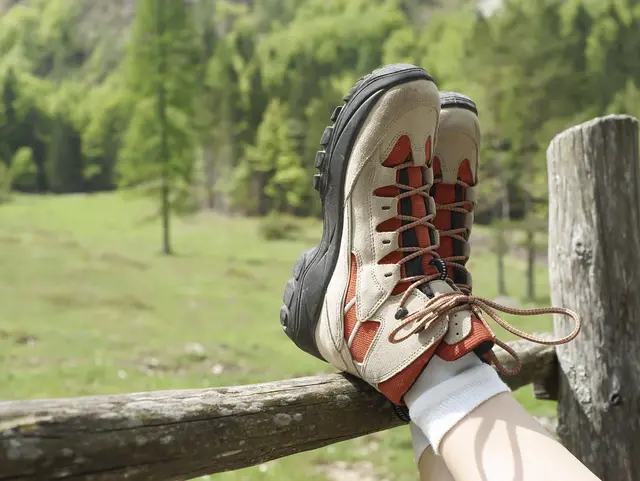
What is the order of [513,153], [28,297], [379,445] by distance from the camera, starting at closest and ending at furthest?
[379,445]
[28,297]
[513,153]

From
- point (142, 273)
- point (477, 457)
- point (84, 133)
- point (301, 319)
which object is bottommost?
point (142, 273)

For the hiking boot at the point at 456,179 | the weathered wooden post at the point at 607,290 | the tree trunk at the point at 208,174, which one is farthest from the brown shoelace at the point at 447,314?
the tree trunk at the point at 208,174

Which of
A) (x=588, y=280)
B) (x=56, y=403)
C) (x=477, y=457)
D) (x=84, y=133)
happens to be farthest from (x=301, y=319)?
(x=84, y=133)

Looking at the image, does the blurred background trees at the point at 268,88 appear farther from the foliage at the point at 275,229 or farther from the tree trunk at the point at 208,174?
the foliage at the point at 275,229

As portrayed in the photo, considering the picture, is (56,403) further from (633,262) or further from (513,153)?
(513,153)

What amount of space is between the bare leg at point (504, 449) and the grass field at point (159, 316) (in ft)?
11.0

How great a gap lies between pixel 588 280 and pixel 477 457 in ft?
3.20

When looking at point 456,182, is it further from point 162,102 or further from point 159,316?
point 162,102

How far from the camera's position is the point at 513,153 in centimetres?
1330

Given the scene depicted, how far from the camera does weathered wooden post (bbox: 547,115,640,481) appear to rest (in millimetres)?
1735

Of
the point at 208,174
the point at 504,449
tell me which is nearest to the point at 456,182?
the point at 504,449

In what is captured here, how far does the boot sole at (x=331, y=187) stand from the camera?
1.34 metres

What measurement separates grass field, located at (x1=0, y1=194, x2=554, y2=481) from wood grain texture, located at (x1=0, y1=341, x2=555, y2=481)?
3.15m

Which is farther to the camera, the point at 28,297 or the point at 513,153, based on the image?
the point at 513,153
